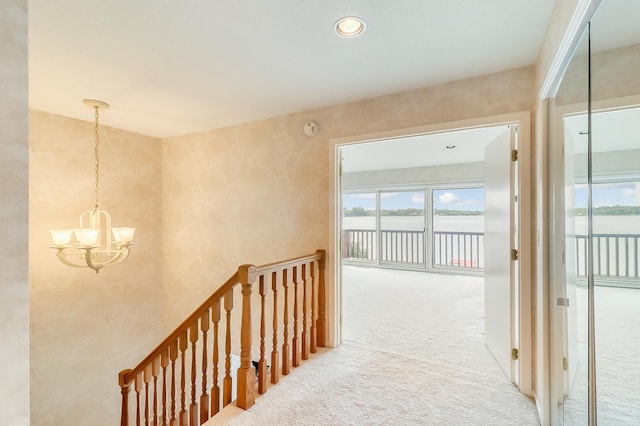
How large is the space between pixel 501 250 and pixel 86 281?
416 centimetres

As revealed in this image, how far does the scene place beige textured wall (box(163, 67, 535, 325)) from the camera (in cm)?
225

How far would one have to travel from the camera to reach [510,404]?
1846mm

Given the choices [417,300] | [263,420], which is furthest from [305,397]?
[417,300]

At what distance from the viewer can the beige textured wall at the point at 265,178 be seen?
2.25 metres

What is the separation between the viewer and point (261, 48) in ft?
6.03

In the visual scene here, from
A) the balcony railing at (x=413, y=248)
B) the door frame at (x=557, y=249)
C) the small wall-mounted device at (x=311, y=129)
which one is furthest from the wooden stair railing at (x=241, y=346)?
the balcony railing at (x=413, y=248)

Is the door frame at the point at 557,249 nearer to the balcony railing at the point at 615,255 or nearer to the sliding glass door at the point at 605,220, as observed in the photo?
the sliding glass door at the point at 605,220

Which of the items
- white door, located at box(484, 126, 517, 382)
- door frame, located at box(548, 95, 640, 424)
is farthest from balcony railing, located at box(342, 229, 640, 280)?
door frame, located at box(548, 95, 640, 424)

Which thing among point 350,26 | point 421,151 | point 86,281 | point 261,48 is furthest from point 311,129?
point 86,281

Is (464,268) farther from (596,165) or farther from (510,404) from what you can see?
(596,165)

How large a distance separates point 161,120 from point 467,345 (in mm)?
3865

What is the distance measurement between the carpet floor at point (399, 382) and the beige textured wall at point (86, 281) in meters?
2.44

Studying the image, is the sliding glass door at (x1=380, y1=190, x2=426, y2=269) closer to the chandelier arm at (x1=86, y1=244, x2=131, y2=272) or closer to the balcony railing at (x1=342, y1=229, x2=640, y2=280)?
the balcony railing at (x1=342, y1=229, x2=640, y2=280)

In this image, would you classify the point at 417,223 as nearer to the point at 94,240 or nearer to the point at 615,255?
the point at 615,255
